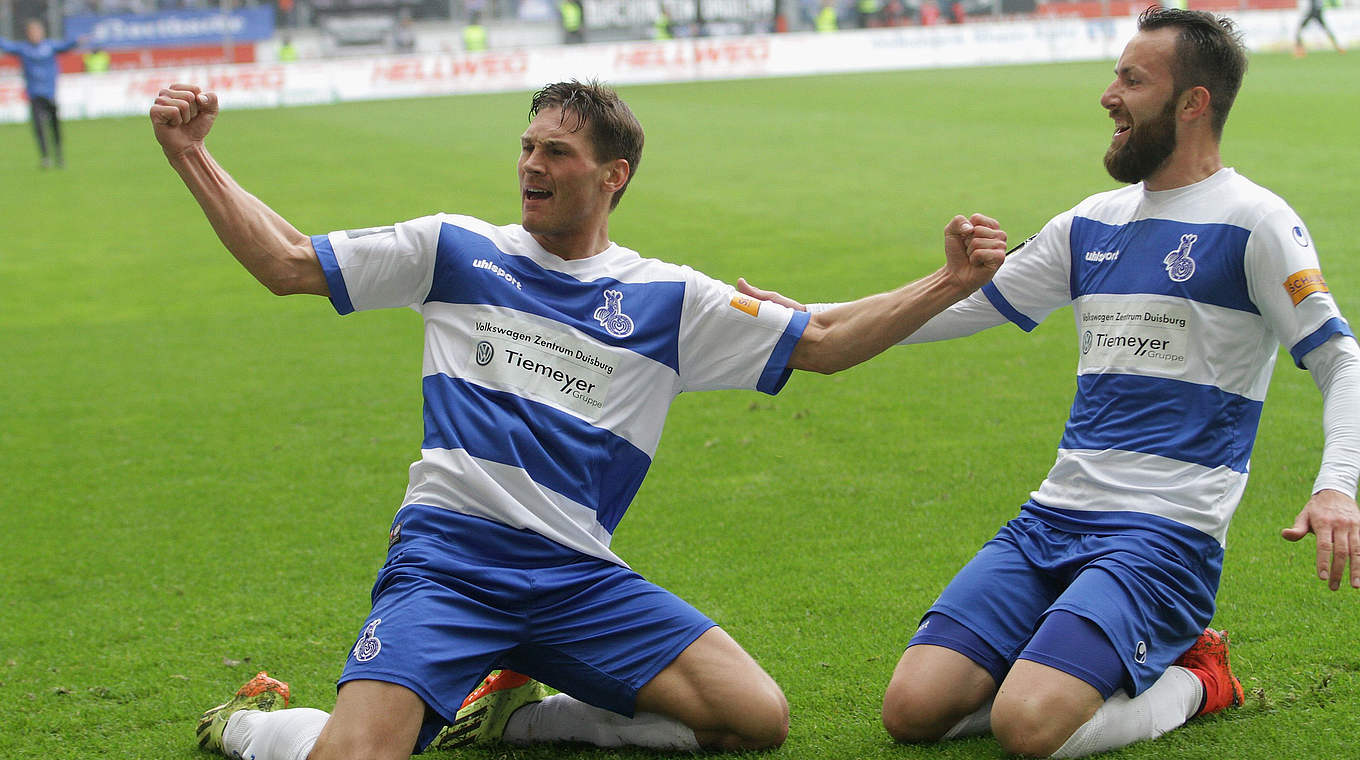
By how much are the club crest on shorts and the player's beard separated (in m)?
2.57

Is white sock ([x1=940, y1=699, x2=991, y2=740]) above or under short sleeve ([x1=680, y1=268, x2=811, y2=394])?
under

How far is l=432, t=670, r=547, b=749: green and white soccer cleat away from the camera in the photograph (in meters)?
4.02

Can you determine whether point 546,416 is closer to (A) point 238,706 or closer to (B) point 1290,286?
(A) point 238,706

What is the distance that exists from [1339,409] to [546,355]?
2200 millimetres

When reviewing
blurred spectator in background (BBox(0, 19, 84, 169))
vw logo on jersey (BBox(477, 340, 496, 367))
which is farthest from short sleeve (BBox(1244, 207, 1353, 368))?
blurred spectator in background (BBox(0, 19, 84, 169))

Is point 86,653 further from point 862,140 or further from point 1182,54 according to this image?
point 862,140

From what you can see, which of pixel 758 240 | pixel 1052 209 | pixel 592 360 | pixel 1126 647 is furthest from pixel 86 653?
pixel 1052 209

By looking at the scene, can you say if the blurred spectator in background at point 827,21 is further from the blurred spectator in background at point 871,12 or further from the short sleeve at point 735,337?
the short sleeve at point 735,337

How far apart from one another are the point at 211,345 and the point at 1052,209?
27.5ft

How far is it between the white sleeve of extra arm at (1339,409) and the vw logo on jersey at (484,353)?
2.28m

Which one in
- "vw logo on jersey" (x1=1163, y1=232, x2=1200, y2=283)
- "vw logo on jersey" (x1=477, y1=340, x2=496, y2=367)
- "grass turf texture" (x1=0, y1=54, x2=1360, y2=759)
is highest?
"vw logo on jersey" (x1=1163, y1=232, x2=1200, y2=283)

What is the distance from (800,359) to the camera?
4059 millimetres

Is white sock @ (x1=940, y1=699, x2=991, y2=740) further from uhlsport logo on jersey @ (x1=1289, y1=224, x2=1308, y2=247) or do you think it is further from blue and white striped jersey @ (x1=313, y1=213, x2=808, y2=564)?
uhlsport logo on jersey @ (x1=1289, y1=224, x2=1308, y2=247)

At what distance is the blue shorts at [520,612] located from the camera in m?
3.56
